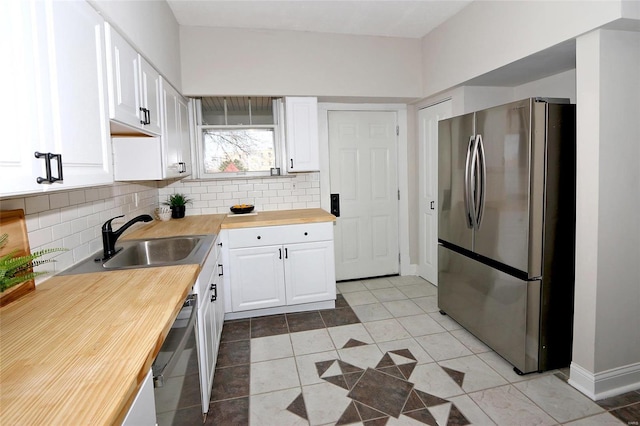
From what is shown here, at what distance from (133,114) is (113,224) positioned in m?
0.91

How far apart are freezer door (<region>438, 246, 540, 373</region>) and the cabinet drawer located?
105 cm

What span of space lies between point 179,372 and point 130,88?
1389mm

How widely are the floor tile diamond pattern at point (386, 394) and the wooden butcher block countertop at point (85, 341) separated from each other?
3.73 feet

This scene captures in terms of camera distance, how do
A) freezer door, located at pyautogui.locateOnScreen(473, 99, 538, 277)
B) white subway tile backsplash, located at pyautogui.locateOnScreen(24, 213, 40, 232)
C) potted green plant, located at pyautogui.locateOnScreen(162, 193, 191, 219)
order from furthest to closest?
potted green plant, located at pyautogui.locateOnScreen(162, 193, 191, 219), freezer door, located at pyautogui.locateOnScreen(473, 99, 538, 277), white subway tile backsplash, located at pyautogui.locateOnScreen(24, 213, 40, 232)

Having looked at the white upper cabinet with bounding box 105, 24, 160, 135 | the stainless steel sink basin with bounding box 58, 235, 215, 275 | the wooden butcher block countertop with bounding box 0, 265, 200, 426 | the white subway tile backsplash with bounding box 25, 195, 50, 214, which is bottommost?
the wooden butcher block countertop with bounding box 0, 265, 200, 426

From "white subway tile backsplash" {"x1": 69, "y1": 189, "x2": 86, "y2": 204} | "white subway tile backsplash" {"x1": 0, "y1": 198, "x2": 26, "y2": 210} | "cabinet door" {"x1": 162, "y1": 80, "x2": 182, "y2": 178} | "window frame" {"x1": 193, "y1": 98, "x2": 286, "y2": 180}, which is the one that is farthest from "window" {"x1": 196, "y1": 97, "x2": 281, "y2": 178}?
"white subway tile backsplash" {"x1": 0, "y1": 198, "x2": 26, "y2": 210}

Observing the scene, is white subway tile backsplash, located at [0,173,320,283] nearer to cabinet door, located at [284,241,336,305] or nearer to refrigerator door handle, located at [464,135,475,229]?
cabinet door, located at [284,241,336,305]

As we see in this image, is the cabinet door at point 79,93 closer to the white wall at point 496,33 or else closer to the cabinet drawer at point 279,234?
the cabinet drawer at point 279,234

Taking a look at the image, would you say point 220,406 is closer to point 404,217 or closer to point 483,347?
point 483,347

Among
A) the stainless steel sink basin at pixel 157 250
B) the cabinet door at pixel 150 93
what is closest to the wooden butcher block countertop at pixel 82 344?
the stainless steel sink basin at pixel 157 250

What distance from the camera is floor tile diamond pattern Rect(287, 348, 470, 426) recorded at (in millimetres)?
1935

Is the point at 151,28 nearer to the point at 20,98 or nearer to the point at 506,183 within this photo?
the point at 20,98

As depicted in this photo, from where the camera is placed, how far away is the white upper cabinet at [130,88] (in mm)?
1591

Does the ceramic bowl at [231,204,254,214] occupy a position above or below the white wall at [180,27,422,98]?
below
